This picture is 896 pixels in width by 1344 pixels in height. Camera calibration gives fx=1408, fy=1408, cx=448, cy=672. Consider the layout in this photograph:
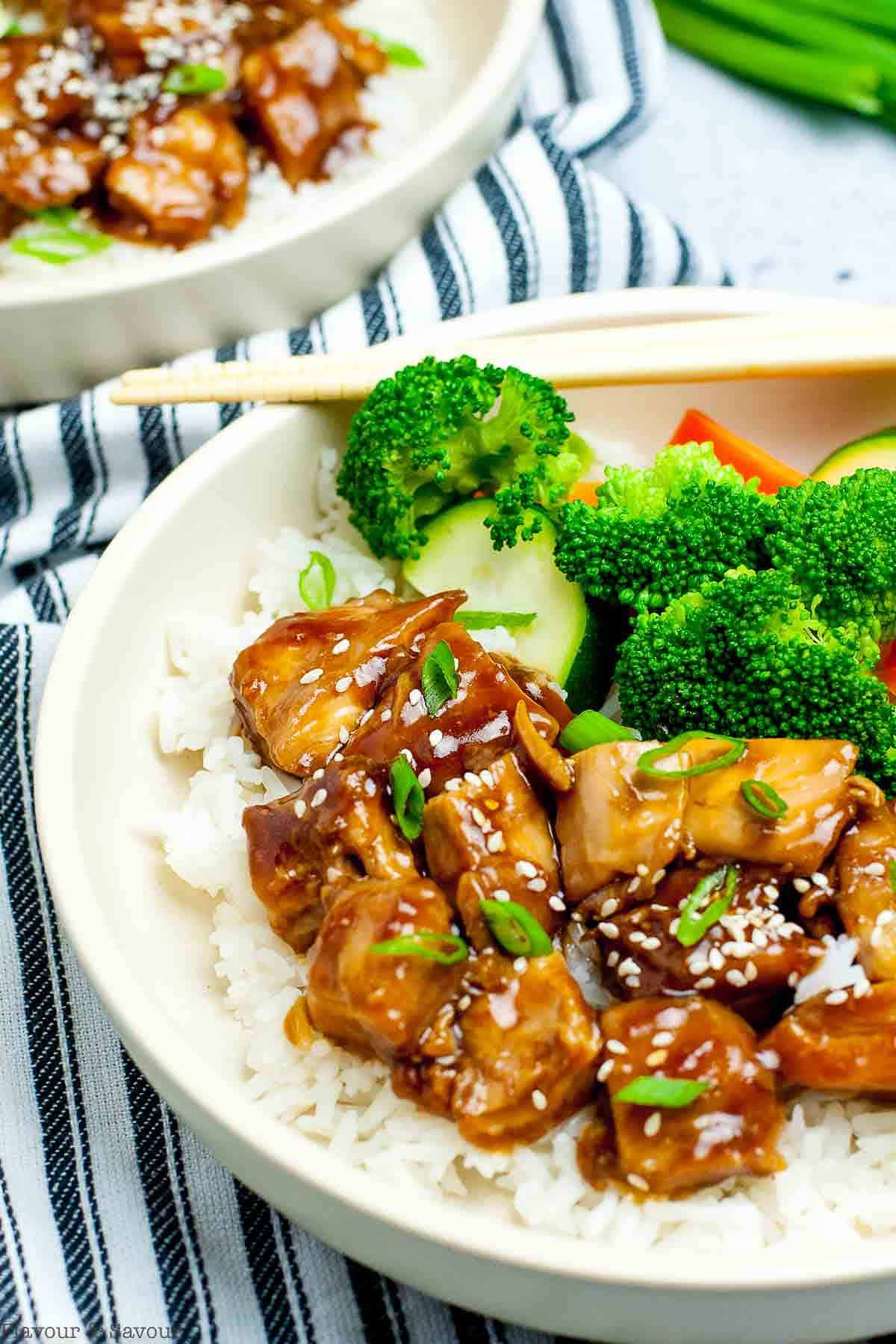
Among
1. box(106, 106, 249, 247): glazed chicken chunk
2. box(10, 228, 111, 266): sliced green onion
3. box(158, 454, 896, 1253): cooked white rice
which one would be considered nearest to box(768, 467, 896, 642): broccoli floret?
box(158, 454, 896, 1253): cooked white rice

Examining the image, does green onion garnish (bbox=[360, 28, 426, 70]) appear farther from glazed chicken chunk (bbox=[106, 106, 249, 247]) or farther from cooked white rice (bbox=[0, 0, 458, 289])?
glazed chicken chunk (bbox=[106, 106, 249, 247])

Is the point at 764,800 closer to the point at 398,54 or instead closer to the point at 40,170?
the point at 40,170

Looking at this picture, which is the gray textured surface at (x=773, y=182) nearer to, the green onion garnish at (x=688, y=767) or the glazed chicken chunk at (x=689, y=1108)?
the green onion garnish at (x=688, y=767)

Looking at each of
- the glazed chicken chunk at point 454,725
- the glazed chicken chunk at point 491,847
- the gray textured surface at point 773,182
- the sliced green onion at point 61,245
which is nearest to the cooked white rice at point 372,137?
the sliced green onion at point 61,245

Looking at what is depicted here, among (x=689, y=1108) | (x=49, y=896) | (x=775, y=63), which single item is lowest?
(x=49, y=896)

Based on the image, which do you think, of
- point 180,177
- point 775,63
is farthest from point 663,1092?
point 775,63

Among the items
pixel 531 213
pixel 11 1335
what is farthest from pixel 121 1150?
pixel 531 213
